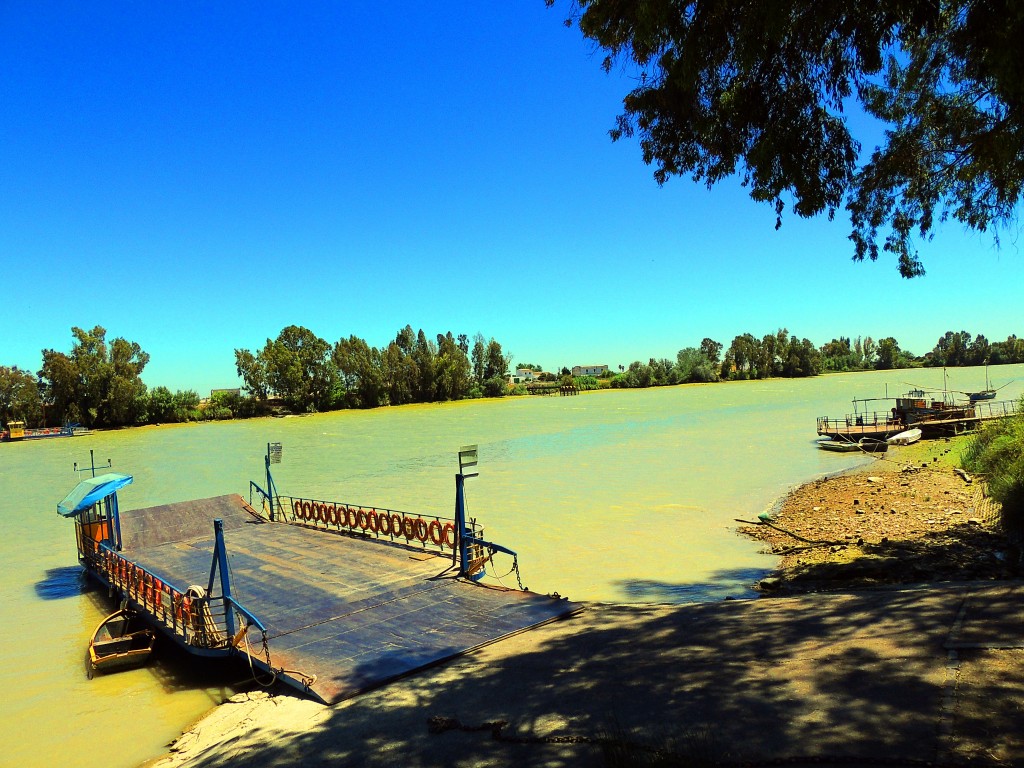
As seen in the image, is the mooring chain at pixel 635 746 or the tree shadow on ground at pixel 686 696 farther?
the tree shadow on ground at pixel 686 696

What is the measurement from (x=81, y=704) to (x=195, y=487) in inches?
1126

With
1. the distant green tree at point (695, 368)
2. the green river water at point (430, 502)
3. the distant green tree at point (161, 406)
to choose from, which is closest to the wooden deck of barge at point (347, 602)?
the green river water at point (430, 502)

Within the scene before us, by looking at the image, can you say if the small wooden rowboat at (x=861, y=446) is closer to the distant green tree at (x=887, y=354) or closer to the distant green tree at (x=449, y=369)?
the distant green tree at (x=449, y=369)

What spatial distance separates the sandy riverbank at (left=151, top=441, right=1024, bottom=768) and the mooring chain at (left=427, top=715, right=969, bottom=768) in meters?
0.03

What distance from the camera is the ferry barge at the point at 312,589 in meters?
8.80

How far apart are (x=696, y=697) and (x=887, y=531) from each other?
14517 mm

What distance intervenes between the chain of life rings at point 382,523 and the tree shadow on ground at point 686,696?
4.99 metres

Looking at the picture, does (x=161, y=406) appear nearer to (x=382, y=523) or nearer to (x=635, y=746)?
(x=382, y=523)

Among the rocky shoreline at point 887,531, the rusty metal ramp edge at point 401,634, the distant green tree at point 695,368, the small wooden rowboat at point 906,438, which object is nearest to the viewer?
the rusty metal ramp edge at point 401,634

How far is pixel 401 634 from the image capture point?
9273mm

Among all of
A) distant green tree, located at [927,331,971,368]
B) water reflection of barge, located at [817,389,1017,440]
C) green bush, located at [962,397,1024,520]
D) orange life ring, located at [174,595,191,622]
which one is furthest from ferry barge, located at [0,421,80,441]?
distant green tree, located at [927,331,971,368]

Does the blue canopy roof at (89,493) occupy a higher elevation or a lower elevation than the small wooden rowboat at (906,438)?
higher

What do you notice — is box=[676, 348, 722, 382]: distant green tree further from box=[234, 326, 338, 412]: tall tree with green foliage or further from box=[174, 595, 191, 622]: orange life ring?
box=[174, 595, 191, 622]: orange life ring

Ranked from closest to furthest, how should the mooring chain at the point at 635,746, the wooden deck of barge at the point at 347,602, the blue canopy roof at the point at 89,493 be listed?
→ 1. the mooring chain at the point at 635,746
2. the wooden deck of barge at the point at 347,602
3. the blue canopy roof at the point at 89,493
